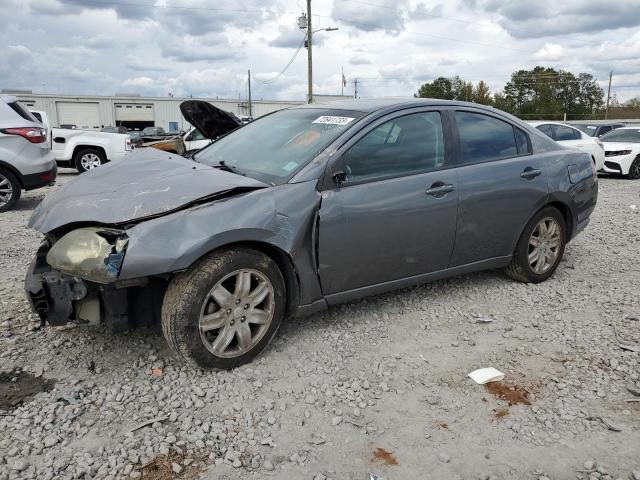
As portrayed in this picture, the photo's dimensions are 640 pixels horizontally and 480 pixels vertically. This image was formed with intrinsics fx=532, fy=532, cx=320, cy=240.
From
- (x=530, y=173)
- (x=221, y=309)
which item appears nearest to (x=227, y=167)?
(x=221, y=309)

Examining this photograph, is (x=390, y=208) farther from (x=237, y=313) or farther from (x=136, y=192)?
(x=136, y=192)

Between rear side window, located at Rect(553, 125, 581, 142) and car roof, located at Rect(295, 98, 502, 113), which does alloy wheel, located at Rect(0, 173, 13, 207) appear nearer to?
car roof, located at Rect(295, 98, 502, 113)

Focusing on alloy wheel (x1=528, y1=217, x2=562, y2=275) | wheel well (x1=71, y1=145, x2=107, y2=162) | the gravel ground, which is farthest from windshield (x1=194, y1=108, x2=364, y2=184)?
wheel well (x1=71, y1=145, x2=107, y2=162)

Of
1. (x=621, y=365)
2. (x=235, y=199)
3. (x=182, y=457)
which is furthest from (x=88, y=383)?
(x=621, y=365)

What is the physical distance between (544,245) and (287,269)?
2.59 meters

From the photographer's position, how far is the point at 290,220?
3.20 m

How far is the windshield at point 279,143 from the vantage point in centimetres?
348

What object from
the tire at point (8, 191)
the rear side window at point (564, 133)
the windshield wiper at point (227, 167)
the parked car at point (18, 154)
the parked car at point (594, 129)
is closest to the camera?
the windshield wiper at point (227, 167)

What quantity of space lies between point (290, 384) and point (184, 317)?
0.72m

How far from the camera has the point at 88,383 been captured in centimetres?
302

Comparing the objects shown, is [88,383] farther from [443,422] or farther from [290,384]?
[443,422]

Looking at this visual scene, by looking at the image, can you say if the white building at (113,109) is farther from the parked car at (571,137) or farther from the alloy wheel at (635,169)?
the parked car at (571,137)

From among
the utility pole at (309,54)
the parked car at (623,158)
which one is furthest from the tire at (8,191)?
the utility pole at (309,54)

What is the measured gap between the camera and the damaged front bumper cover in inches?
114
